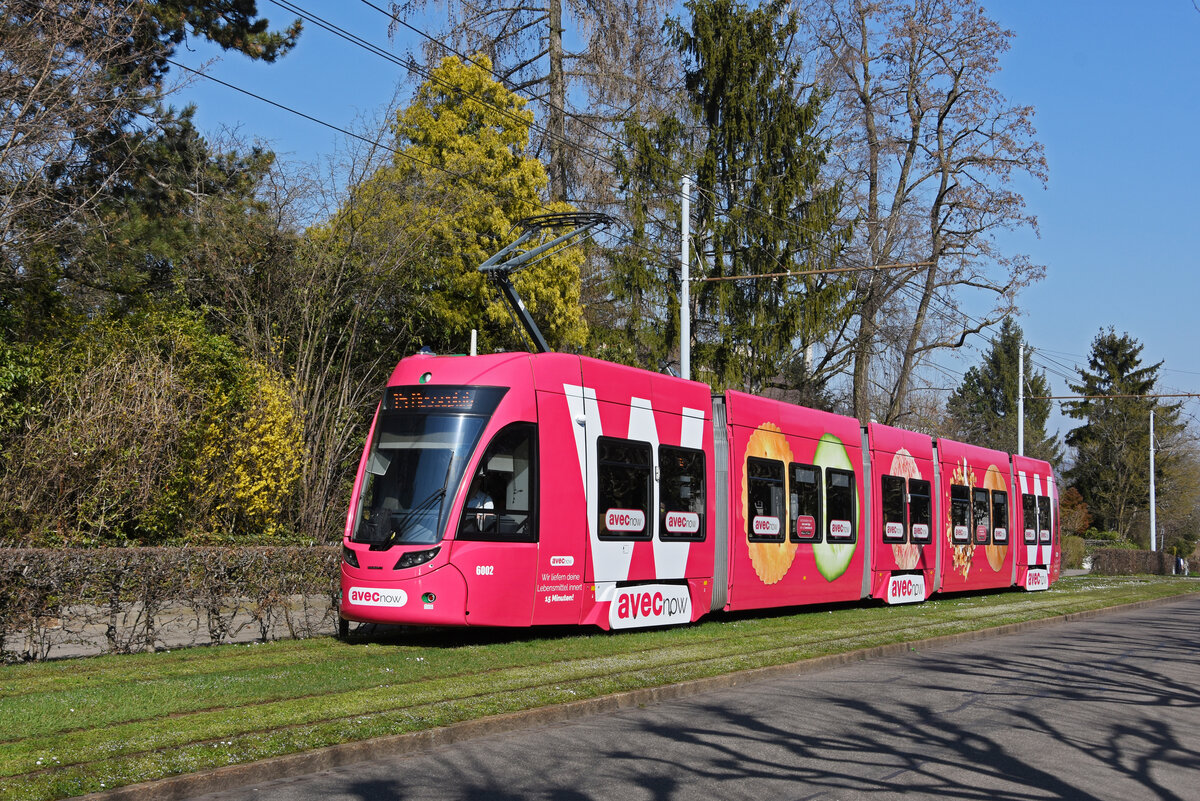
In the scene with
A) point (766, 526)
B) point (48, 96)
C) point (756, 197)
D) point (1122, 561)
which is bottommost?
point (1122, 561)

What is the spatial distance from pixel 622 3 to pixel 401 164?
1006 cm

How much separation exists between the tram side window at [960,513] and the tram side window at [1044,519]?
6485 mm

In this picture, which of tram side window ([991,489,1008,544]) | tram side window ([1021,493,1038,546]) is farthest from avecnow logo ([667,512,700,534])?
tram side window ([1021,493,1038,546])

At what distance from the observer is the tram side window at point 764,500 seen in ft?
57.6

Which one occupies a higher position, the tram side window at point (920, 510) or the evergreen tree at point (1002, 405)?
the evergreen tree at point (1002, 405)

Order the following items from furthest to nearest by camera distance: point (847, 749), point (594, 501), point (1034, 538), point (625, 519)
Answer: point (1034, 538)
point (625, 519)
point (594, 501)
point (847, 749)

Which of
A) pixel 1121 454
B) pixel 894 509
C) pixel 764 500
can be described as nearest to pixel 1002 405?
pixel 1121 454

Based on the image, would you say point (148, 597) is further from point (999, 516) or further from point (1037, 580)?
point (1037, 580)

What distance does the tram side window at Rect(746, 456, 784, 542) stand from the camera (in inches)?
691

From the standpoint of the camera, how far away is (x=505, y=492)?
43.0ft

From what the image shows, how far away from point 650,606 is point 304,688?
22.0 feet

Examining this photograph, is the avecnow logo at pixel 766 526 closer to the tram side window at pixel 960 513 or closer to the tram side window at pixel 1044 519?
the tram side window at pixel 960 513

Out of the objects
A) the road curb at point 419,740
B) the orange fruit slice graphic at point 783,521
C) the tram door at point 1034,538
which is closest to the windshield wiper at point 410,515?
the road curb at point 419,740

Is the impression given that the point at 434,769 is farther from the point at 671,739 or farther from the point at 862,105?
the point at 862,105
